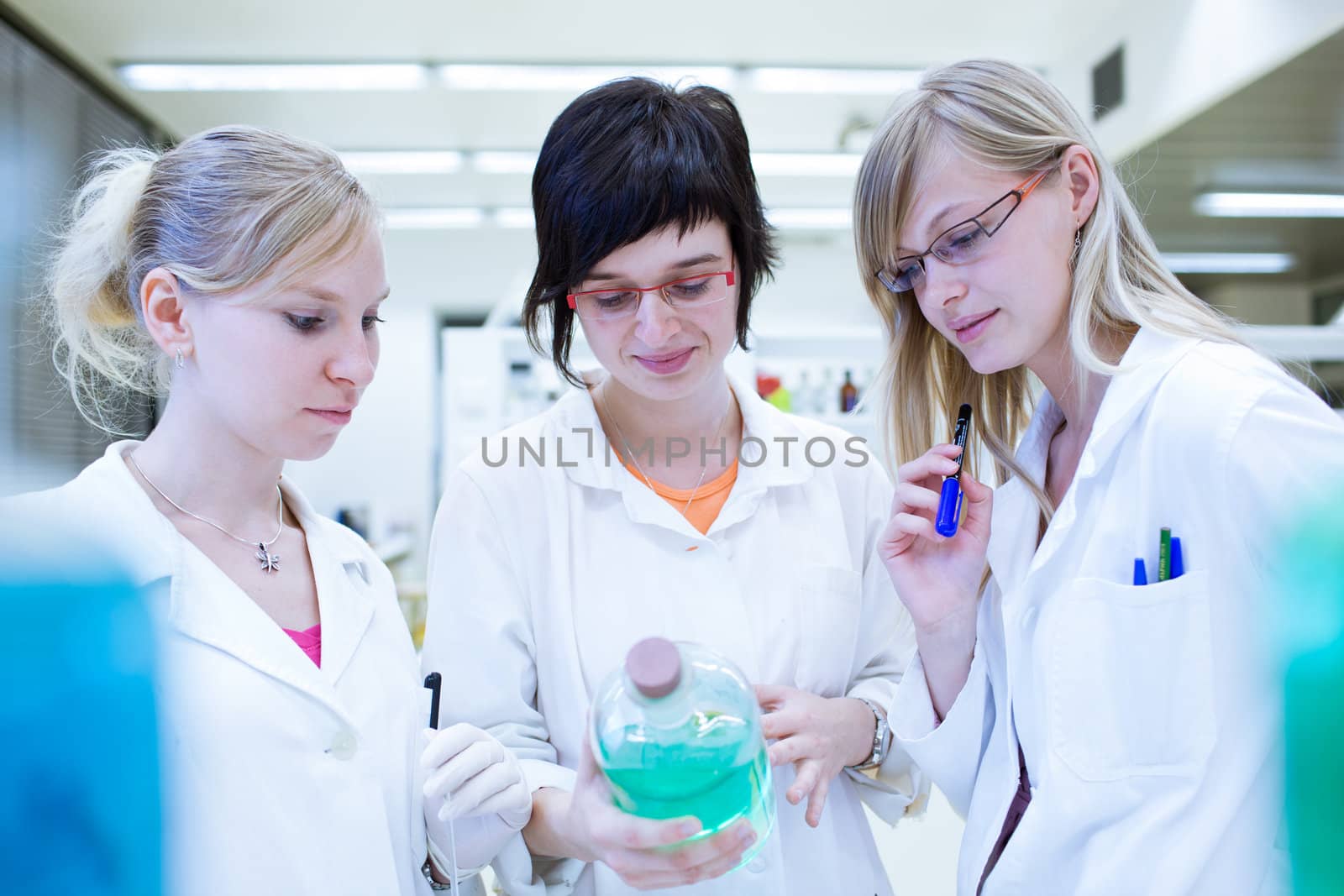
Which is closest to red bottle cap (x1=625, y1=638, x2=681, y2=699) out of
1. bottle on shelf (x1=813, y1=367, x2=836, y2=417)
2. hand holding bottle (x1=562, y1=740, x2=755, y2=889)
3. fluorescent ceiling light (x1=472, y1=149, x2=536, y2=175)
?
hand holding bottle (x1=562, y1=740, x2=755, y2=889)

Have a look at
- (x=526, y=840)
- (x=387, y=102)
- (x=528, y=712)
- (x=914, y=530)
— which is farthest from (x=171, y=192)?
(x=387, y=102)

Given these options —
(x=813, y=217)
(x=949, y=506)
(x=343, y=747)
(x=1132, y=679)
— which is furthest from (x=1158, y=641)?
(x=813, y=217)

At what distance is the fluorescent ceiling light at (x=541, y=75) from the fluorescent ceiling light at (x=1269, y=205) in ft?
10.1

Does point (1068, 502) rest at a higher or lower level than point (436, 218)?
lower

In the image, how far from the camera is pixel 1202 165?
4.88 m

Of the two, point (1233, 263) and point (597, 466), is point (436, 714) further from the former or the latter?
point (1233, 263)

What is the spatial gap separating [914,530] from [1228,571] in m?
0.39

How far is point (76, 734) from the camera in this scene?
12.9 inches

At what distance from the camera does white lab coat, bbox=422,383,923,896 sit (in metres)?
1.19

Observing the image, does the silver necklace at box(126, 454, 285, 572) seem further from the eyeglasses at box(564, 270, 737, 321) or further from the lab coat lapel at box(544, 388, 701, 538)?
the eyeglasses at box(564, 270, 737, 321)

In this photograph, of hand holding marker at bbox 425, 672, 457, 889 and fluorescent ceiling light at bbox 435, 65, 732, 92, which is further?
fluorescent ceiling light at bbox 435, 65, 732, 92

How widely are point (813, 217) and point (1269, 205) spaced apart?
11.3 feet

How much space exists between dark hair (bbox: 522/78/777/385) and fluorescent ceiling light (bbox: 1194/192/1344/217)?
5.23 metres

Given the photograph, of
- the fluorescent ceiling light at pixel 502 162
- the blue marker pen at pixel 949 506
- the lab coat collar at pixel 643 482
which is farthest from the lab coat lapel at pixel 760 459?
the fluorescent ceiling light at pixel 502 162
